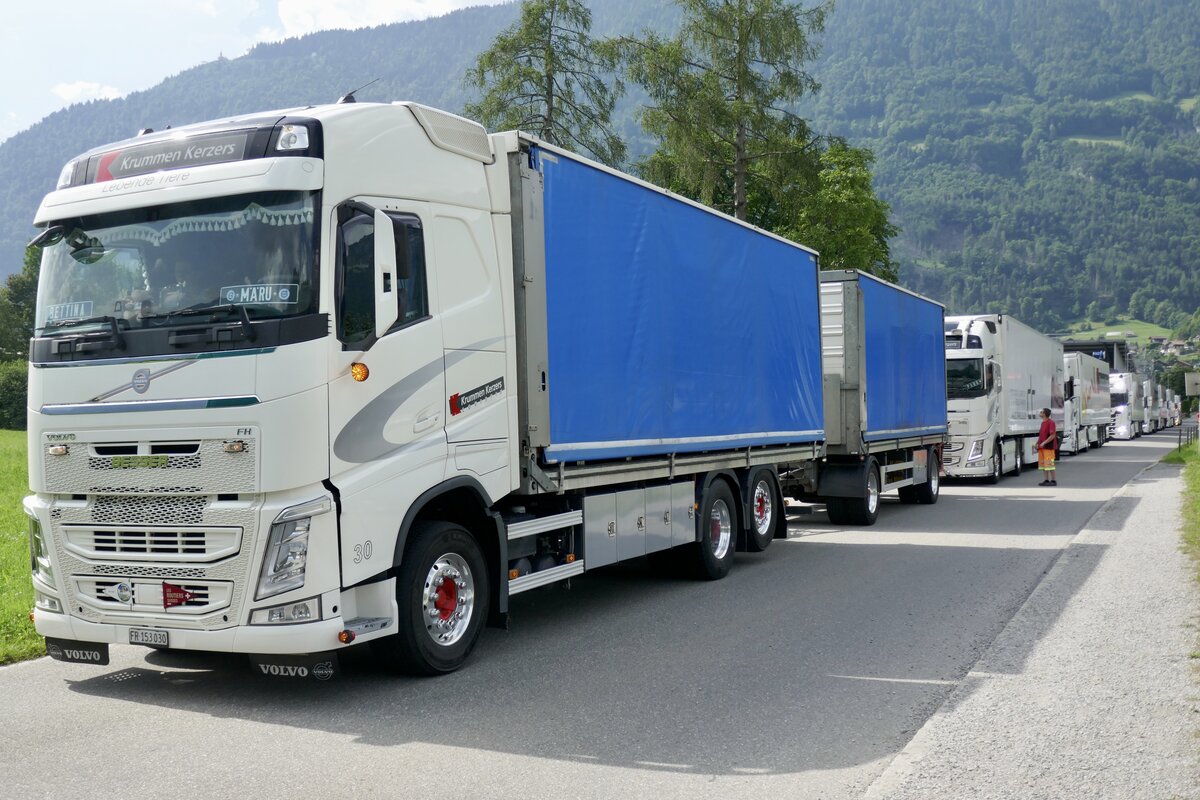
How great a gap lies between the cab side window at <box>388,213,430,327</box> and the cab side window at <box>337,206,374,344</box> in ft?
0.66

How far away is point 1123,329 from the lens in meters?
176

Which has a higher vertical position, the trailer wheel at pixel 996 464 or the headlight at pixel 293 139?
the headlight at pixel 293 139

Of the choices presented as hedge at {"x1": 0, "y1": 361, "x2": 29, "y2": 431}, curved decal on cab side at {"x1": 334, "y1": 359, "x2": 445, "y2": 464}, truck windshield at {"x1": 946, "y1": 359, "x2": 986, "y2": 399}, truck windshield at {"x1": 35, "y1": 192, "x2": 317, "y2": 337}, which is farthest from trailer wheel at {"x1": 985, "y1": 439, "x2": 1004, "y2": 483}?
hedge at {"x1": 0, "y1": 361, "x2": 29, "y2": 431}

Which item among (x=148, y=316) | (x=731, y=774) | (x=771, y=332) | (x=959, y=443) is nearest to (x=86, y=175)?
(x=148, y=316)

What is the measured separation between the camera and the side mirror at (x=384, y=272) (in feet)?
21.5

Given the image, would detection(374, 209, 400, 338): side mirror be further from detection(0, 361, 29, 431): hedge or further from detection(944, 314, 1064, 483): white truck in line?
detection(0, 361, 29, 431): hedge

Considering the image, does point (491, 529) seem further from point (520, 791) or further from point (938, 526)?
point (938, 526)

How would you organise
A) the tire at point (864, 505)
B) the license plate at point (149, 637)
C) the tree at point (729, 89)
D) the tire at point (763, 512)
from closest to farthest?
the license plate at point (149, 637) < the tire at point (763, 512) < the tire at point (864, 505) < the tree at point (729, 89)

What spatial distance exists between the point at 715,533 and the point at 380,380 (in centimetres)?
558

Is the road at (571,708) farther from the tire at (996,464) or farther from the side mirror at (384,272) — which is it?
the tire at (996,464)

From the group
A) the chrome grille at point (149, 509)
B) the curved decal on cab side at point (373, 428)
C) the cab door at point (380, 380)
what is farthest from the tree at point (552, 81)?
the chrome grille at point (149, 509)

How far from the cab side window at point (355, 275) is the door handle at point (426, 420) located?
0.66 m

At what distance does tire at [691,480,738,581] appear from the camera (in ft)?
35.9

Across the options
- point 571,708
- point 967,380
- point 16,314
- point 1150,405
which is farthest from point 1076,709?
point 16,314
